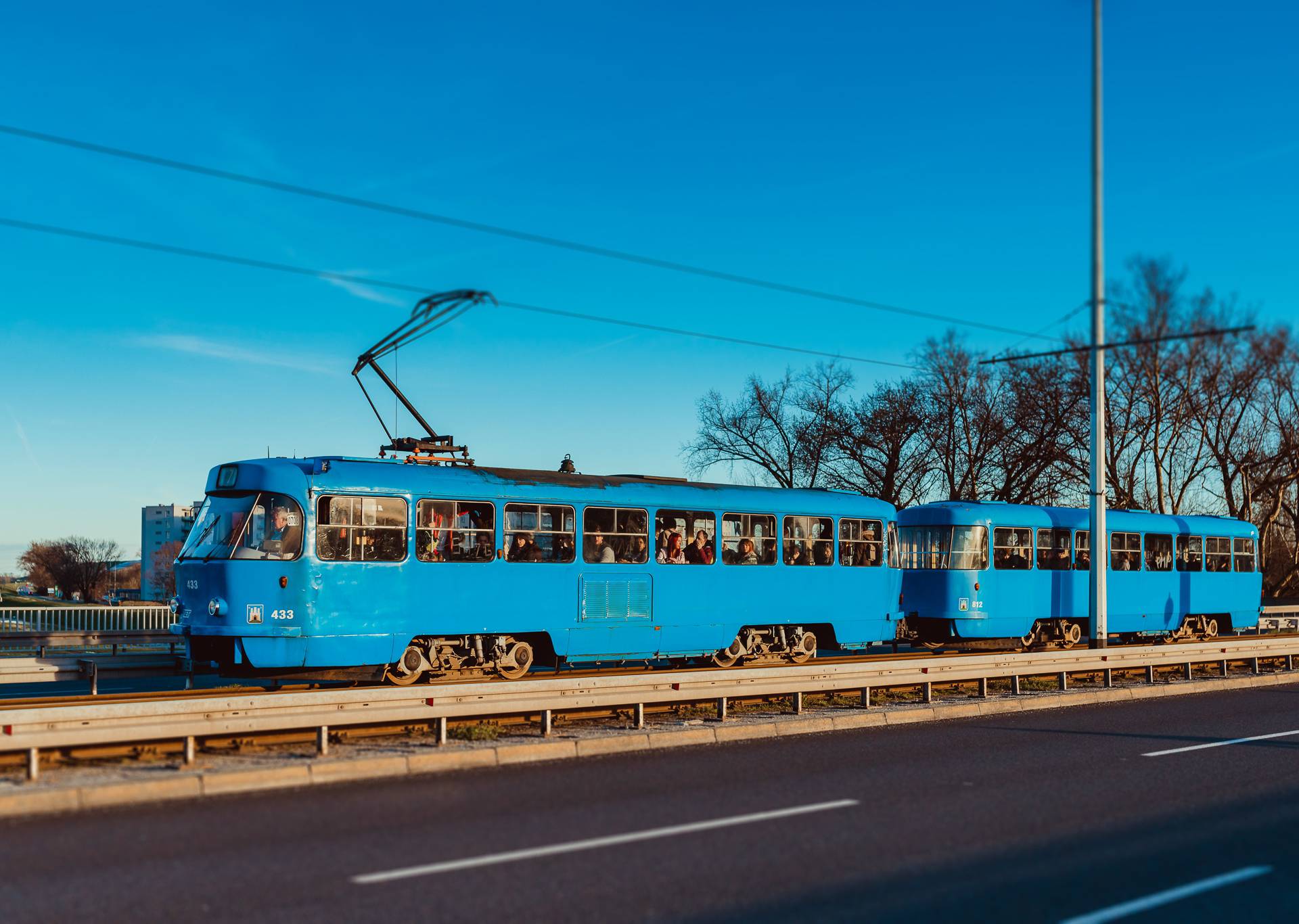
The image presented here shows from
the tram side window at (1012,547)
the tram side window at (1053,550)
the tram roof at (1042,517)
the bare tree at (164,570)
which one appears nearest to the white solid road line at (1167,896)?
the tram roof at (1042,517)

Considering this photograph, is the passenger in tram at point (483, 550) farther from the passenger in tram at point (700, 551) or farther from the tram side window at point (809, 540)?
the tram side window at point (809, 540)

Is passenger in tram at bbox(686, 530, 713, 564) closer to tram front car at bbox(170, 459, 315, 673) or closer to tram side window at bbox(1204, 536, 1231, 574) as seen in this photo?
tram front car at bbox(170, 459, 315, 673)

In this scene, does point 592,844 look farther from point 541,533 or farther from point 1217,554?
point 1217,554

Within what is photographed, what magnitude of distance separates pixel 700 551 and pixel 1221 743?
8143 millimetres

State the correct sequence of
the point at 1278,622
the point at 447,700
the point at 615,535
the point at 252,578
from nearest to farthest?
the point at 447,700, the point at 252,578, the point at 615,535, the point at 1278,622

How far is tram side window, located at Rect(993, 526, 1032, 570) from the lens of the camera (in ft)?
79.4

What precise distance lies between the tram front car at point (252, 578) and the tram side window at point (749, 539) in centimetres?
675

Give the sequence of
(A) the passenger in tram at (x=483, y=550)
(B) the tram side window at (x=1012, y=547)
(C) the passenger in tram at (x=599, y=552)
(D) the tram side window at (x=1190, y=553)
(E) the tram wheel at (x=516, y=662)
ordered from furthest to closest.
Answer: (D) the tram side window at (x=1190, y=553) < (B) the tram side window at (x=1012, y=547) < (C) the passenger in tram at (x=599, y=552) < (E) the tram wheel at (x=516, y=662) < (A) the passenger in tram at (x=483, y=550)

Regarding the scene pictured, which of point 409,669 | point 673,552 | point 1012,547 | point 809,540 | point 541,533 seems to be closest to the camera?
point 409,669

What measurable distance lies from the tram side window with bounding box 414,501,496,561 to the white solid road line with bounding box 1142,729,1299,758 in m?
8.55

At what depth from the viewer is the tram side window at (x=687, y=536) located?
18.5m

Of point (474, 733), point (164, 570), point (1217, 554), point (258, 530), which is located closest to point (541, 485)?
point (258, 530)

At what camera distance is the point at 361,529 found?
51.2 ft

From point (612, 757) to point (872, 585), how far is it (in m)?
10.9
